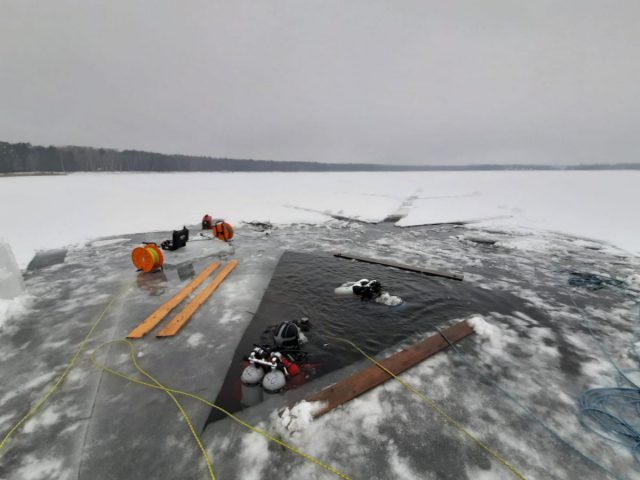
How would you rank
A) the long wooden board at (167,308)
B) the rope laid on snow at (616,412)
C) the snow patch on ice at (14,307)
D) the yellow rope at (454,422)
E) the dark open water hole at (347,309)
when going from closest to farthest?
the yellow rope at (454,422) → the rope laid on snow at (616,412) → the dark open water hole at (347,309) → the long wooden board at (167,308) → the snow patch on ice at (14,307)

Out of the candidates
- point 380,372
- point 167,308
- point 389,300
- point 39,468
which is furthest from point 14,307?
point 389,300

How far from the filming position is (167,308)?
592 centimetres

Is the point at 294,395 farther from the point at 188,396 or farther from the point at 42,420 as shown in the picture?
the point at 42,420

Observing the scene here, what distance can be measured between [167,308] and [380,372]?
4355 millimetres

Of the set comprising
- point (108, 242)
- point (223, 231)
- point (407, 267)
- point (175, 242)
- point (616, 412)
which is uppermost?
point (223, 231)

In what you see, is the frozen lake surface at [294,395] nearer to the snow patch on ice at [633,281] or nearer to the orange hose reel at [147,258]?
the snow patch on ice at [633,281]

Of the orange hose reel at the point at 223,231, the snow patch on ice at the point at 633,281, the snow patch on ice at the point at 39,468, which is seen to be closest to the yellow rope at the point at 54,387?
the snow patch on ice at the point at 39,468

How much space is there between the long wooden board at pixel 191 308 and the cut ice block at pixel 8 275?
3530 mm

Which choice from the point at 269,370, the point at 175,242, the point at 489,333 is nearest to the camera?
the point at 269,370

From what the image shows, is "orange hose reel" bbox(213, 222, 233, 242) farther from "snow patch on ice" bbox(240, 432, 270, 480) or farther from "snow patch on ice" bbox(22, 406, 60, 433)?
"snow patch on ice" bbox(240, 432, 270, 480)

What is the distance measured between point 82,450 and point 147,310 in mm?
3253

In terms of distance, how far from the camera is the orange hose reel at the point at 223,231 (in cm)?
1105

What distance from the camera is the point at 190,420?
3.39 meters

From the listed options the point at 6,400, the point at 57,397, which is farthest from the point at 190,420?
the point at 6,400
